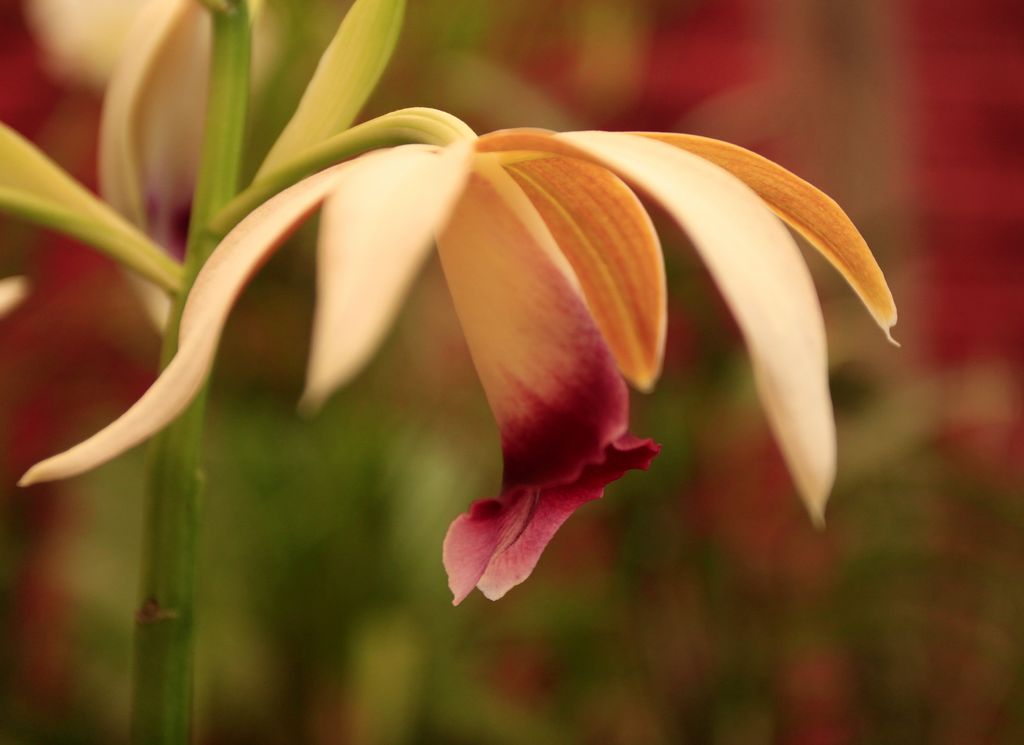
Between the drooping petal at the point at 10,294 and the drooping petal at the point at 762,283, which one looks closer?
the drooping petal at the point at 762,283

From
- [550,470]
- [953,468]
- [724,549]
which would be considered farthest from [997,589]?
[550,470]

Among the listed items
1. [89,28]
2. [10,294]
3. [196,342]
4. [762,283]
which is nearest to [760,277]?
[762,283]

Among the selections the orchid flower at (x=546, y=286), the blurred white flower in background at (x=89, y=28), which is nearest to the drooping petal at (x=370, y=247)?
the orchid flower at (x=546, y=286)

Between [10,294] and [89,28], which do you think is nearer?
[10,294]

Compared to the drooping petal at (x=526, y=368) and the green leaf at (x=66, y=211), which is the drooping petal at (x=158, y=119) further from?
the drooping petal at (x=526, y=368)

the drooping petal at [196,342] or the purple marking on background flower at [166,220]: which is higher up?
the drooping petal at [196,342]

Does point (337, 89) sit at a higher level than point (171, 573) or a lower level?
higher

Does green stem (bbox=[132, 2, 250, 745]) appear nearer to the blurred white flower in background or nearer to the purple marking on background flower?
the purple marking on background flower

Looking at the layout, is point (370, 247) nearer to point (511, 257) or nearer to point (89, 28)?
point (511, 257)
